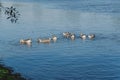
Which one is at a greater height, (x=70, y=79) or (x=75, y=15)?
(x=75, y=15)

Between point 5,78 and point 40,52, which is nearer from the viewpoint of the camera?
point 5,78

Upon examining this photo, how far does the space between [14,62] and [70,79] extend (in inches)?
309

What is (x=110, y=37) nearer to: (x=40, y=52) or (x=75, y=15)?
(x=40, y=52)

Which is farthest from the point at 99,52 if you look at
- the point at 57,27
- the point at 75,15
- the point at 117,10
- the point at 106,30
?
the point at 117,10

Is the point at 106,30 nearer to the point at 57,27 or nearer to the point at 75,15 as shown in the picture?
the point at 57,27

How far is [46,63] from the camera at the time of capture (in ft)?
114

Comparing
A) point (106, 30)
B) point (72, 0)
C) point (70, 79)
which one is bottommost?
point (70, 79)

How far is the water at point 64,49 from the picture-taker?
31.3 meters

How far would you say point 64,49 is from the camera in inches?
1614

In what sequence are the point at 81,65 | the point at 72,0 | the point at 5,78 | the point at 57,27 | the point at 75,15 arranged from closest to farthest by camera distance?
1. the point at 5,78
2. the point at 81,65
3. the point at 57,27
4. the point at 75,15
5. the point at 72,0

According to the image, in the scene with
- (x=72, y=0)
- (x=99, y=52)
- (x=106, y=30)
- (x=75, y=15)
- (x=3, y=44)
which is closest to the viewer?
(x=99, y=52)

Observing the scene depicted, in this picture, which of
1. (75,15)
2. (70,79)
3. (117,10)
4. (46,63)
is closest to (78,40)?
(46,63)

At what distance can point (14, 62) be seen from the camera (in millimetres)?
34969

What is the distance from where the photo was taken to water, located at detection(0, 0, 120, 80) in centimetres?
3126
